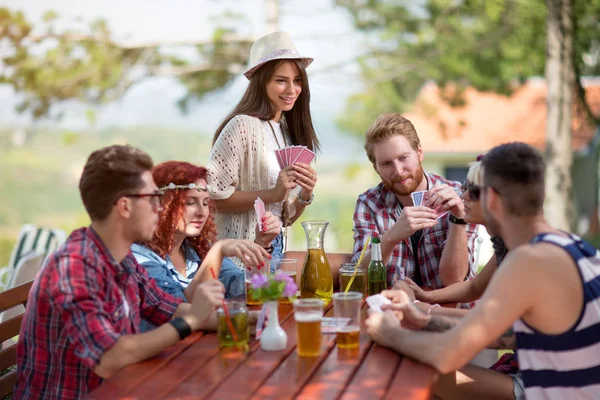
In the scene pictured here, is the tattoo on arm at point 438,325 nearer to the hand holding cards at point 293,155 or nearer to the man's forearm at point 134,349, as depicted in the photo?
the man's forearm at point 134,349

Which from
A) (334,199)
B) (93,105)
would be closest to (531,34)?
(334,199)

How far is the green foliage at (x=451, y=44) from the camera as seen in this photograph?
13352mm

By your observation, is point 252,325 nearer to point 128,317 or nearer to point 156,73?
point 128,317

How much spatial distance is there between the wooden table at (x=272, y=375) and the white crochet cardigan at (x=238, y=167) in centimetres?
147

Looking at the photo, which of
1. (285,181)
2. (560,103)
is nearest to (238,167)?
(285,181)

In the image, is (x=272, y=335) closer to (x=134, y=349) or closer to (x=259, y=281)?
(x=259, y=281)

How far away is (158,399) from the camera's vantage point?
6.49 feet

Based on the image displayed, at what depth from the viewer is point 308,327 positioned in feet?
7.52

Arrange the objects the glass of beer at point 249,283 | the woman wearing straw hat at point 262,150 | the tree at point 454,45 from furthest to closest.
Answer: the tree at point 454,45, the woman wearing straw hat at point 262,150, the glass of beer at point 249,283

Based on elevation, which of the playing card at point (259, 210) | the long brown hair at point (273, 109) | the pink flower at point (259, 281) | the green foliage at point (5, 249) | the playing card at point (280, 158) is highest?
the long brown hair at point (273, 109)

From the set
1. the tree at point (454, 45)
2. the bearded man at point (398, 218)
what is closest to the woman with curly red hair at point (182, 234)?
the bearded man at point (398, 218)

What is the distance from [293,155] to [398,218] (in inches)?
24.5

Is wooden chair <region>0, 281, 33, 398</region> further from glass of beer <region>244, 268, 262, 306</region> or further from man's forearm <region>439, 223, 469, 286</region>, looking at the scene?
man's forearm <region>439, 223, 469, 286</region>

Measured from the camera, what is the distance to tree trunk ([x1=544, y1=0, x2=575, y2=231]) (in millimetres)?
11906
